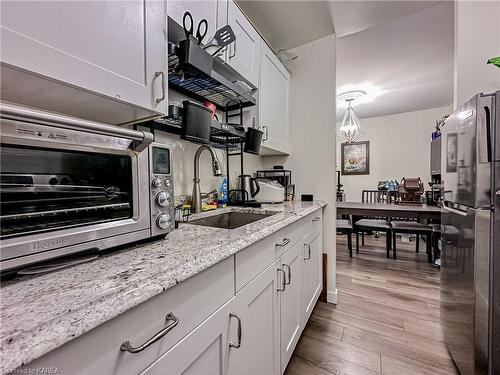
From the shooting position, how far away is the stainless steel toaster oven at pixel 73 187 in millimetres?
451

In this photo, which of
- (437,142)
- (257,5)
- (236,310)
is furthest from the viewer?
(437,142)

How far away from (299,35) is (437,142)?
2.40 meters

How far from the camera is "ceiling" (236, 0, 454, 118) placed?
1.73 meters

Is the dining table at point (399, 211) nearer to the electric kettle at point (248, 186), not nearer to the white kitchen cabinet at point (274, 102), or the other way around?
the white kitchen cabinet at point (274, 102)

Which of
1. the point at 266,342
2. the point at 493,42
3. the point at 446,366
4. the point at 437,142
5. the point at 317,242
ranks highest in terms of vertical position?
the point at 493,42

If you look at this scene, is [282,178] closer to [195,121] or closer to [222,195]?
[222,195]

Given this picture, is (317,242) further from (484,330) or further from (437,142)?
(437,142)

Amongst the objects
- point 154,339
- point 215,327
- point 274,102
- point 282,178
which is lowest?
point 215,327

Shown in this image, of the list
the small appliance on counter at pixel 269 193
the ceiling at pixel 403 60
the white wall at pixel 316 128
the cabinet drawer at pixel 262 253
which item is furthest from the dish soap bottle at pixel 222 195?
the ceiling at pixel 403 60

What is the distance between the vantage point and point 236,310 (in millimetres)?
735

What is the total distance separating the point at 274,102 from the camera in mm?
1918

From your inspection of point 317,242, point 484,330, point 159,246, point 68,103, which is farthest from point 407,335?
point 68,103

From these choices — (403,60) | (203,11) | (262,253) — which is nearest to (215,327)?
(262,253)

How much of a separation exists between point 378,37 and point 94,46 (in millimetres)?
2718
